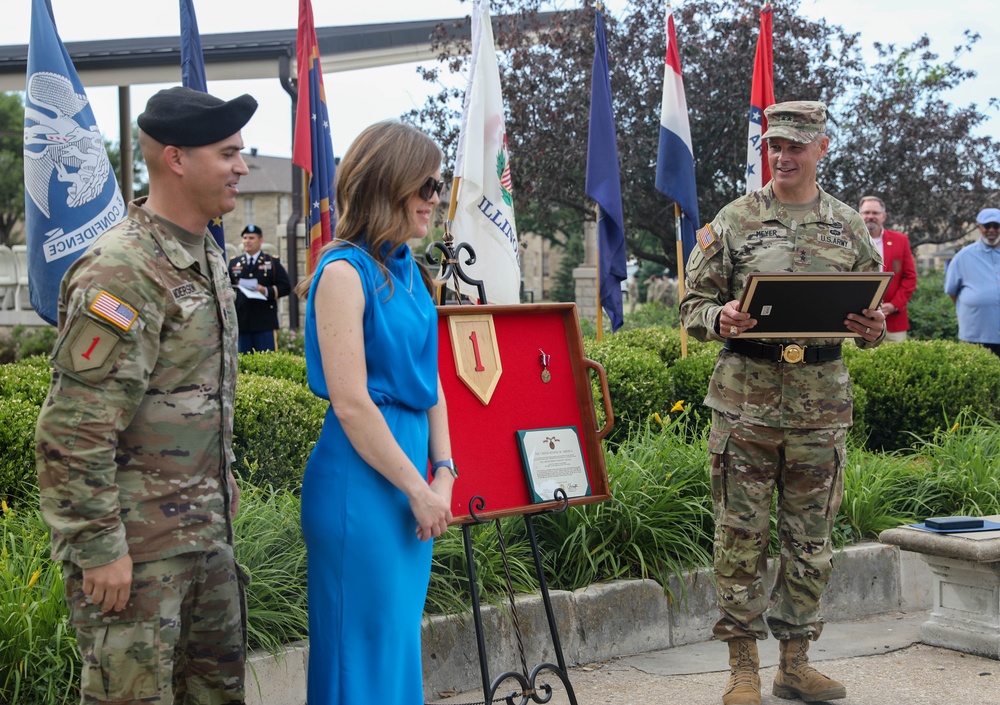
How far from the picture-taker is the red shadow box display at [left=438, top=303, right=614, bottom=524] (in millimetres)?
3758

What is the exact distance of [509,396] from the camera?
154 inches

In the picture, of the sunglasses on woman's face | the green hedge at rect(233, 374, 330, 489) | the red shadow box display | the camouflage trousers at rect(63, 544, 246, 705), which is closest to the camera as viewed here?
the camouflage trousers at rect(63, 544, 246, 705)

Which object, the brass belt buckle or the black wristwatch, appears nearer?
the black wristwatch

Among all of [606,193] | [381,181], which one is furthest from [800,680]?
[606,193]

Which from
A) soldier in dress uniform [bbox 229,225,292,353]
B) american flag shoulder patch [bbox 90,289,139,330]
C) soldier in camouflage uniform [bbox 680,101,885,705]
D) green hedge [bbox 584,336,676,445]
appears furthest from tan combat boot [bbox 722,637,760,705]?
soldier in dress uniform [bbox 229,225,292,353]

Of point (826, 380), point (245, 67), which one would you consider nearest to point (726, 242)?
point (826, 380)

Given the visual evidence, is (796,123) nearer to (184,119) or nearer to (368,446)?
(368,446)

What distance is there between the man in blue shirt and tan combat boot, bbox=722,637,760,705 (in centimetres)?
681

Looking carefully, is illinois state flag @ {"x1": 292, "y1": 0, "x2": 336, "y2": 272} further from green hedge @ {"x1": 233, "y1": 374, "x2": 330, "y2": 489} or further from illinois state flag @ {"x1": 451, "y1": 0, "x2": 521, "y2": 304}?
green hedge @ {"x1": 233, "y1": 374, "x2": 330, "y2": 489}

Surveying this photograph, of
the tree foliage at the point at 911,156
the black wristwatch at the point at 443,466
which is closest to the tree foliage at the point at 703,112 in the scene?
the tree foliage at the point at 911,156

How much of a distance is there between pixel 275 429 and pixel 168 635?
3314 mm

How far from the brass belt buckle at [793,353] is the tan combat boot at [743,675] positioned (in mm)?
1189

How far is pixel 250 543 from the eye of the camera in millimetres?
4492

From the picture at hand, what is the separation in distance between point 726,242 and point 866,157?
12751 millimetres
